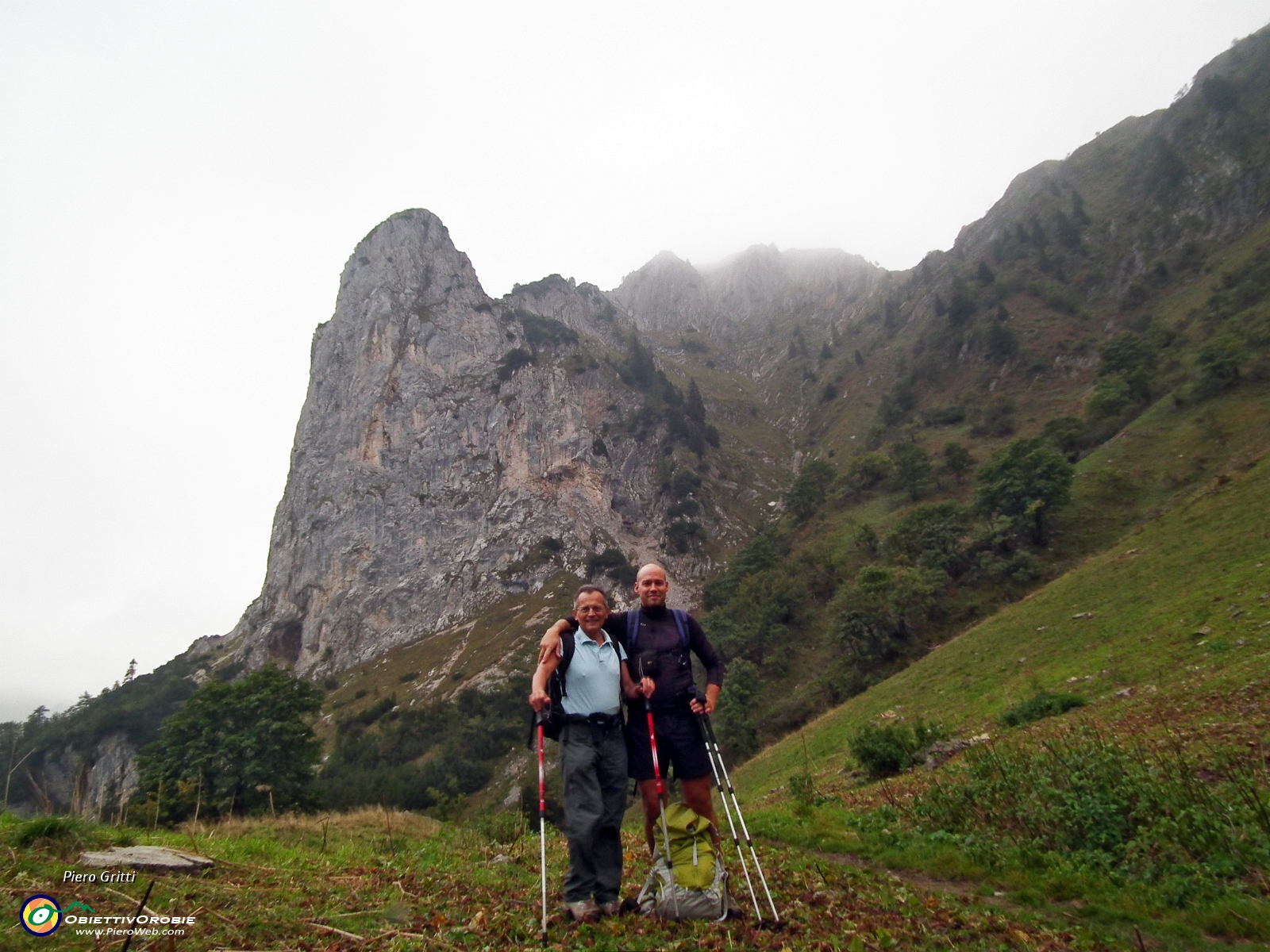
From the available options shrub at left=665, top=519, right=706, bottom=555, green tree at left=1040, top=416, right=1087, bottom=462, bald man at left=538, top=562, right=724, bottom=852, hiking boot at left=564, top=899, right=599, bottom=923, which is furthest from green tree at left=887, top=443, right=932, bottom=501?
hiking boot at left=564, top=899, right=599, bottom=923

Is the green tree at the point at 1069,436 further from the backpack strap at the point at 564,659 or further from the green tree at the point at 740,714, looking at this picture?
the backpack strap at the point at 564,659

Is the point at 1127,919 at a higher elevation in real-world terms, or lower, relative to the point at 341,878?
lower

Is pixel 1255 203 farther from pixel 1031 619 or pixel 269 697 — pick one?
pixel 269 697

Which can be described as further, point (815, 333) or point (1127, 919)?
point (815, 333)

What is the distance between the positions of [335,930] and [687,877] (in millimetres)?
2770

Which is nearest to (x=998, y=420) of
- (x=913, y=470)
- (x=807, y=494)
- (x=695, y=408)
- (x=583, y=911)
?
(x=913, y=470)

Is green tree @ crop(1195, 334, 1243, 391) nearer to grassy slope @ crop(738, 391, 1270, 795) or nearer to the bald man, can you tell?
grassy slope @ crop(738, 391, 1270, 795)

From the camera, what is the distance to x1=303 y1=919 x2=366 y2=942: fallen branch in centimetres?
445

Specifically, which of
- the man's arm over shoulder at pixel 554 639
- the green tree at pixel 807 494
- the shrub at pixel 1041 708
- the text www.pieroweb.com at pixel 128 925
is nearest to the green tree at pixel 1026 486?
the green tree at pixel 807 494

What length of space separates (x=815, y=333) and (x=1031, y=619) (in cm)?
18115

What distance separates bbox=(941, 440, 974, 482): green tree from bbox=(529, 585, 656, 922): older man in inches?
2971

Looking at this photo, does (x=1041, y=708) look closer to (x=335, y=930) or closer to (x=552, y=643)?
(x=552, y=643)

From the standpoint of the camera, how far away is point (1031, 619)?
92.4 ft

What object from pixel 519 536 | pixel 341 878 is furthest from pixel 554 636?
pixel 519 536
